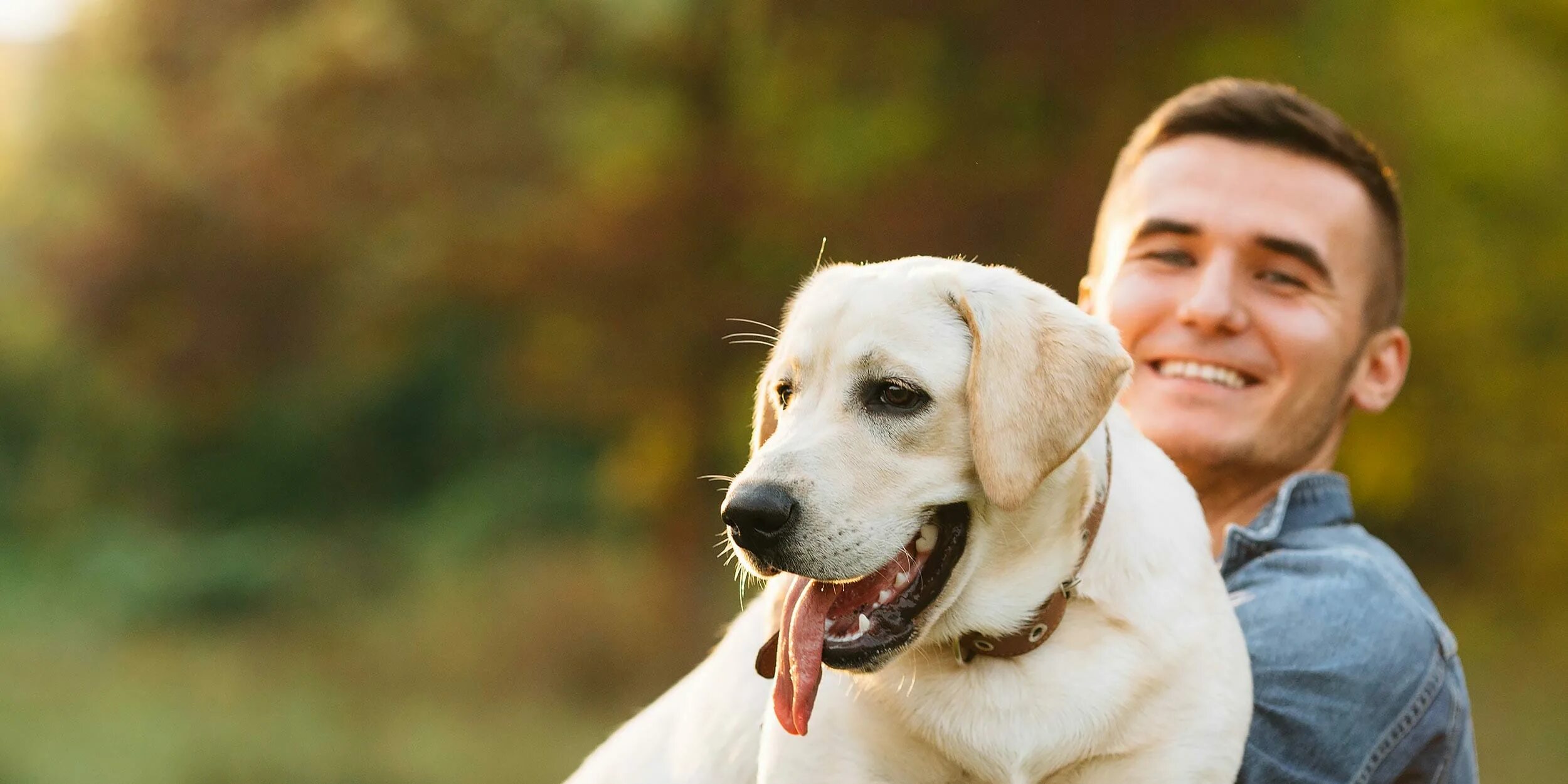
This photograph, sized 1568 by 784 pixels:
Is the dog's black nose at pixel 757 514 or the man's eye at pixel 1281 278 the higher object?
the man's eye at pixel 1281 278

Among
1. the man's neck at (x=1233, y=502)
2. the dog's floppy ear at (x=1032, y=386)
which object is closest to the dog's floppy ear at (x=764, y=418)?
the dog's floppy ear at (x=1032, y=386)

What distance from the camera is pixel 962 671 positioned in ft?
9.25

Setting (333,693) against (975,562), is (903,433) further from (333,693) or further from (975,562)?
(333,693)

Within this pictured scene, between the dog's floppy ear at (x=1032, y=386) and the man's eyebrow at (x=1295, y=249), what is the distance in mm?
1040

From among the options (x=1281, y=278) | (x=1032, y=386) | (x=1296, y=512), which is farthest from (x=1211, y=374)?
(x=1032, y=386)

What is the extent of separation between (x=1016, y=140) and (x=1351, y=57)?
7.29 ft

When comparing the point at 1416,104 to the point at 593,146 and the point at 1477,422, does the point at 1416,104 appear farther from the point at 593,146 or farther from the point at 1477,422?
the point at 593,146

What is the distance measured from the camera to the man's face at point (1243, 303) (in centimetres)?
364

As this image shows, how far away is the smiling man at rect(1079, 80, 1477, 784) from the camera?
328cm

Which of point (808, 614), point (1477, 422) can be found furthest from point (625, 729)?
Result: point (1477, 422)

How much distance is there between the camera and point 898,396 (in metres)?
2.83

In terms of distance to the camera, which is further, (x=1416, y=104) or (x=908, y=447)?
(x=1416, y=104)

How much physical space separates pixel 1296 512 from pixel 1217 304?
1.81 feet

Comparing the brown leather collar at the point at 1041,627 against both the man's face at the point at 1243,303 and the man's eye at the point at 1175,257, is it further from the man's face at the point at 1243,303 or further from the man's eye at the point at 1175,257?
the man's eye at the point at 1175,257
